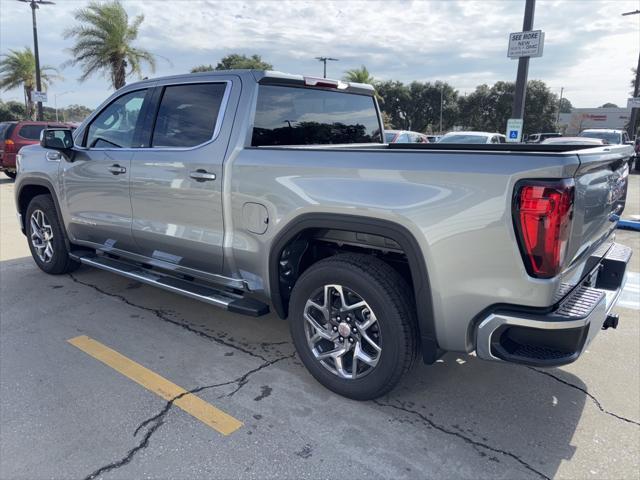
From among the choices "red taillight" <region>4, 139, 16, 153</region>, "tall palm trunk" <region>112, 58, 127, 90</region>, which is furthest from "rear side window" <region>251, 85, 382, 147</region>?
"tall palm trunk" <region>112, 58, 127, 90</region>

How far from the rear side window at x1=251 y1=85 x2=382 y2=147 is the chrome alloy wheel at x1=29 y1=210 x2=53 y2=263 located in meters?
3.03

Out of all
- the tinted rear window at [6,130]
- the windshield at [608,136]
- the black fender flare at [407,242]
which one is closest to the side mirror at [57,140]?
the black fender flare at [407,242]

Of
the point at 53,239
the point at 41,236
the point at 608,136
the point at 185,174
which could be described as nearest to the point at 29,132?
the point at 41,236

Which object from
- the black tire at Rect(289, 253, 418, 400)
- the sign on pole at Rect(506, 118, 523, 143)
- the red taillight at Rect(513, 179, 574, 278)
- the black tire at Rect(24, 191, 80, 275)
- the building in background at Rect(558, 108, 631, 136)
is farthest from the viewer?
the building in background at Rect(558, 108, 631, 136)

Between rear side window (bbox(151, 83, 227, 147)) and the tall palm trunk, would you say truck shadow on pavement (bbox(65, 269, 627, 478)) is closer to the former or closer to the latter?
rear side window (bbox(151, 83, 227, 147))

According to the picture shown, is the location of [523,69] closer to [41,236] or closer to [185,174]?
[185,174]

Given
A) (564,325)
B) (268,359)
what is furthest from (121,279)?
(564,325)

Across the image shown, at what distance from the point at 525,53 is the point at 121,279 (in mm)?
7302

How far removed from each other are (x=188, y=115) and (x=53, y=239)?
247 cm

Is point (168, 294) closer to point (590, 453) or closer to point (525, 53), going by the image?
point (590, 453)

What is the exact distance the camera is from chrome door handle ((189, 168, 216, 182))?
3.38 m

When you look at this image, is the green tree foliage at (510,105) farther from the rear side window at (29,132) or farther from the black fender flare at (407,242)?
the black fender flare at (407,242)

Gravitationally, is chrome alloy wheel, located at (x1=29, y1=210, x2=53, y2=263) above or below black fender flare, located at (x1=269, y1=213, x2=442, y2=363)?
below

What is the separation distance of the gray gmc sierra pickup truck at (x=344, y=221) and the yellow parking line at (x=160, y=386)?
0.60 meters
